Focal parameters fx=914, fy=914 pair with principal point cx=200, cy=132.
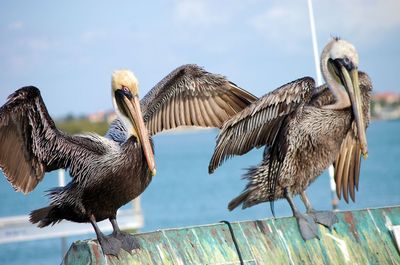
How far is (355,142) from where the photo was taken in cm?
749

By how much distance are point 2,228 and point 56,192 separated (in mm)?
7390

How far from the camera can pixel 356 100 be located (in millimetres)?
7102

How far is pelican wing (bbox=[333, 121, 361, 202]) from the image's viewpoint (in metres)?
7.48

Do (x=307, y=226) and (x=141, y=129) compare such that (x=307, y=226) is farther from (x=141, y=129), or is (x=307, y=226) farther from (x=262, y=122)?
(x=141, y=129)

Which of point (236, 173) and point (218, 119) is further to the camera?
point (236, 173)

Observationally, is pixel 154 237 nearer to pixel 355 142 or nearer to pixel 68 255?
pixel 68 255

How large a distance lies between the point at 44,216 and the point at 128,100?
1032 mm

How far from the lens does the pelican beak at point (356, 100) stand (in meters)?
7.05

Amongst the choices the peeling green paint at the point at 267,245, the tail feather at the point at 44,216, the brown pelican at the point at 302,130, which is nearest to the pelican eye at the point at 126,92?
the tail feather at the point at 44,216

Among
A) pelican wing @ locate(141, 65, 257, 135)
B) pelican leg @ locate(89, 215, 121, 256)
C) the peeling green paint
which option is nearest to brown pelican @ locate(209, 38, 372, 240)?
the peeling green paint

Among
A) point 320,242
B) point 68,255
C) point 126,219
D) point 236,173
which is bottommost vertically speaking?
point 236,173

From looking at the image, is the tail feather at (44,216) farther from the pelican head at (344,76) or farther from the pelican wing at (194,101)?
the pelican head at (344,76)

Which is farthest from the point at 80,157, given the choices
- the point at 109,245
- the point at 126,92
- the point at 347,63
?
the point at 347,63

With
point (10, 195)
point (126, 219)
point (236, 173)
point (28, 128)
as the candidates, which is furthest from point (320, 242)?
point (236, 173)
